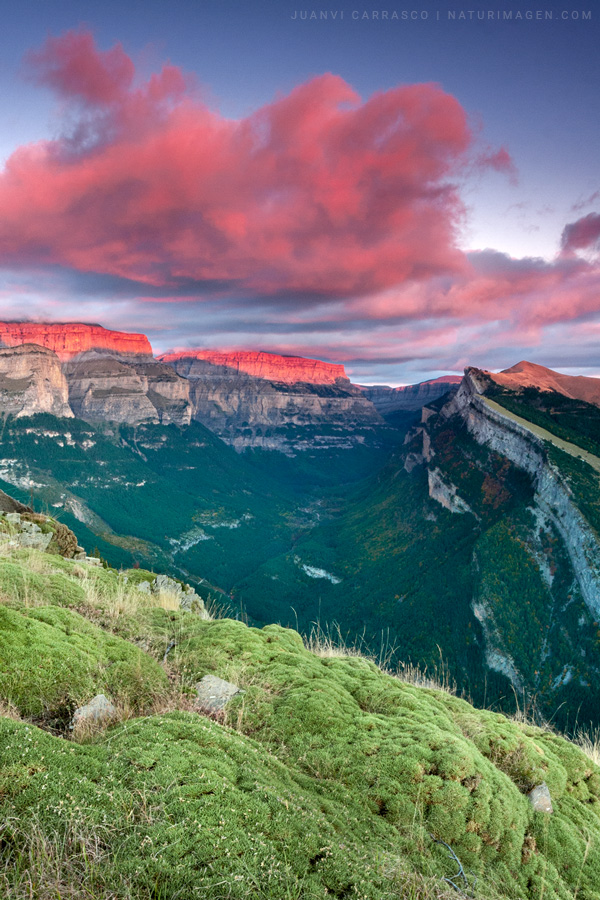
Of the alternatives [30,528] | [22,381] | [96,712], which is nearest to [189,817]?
[96,712]

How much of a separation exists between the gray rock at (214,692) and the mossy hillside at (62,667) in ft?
2.42

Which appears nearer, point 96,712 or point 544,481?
point 96,712

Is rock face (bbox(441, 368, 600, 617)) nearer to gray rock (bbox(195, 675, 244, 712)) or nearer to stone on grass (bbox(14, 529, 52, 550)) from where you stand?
gray rock (bbox(195, 675, 244, 712))

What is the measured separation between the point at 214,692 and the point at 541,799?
655cm

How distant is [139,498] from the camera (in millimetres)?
186375

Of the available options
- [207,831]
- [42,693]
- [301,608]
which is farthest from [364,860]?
[301,608]

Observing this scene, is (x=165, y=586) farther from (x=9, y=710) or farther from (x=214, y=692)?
(x=9, y=710)

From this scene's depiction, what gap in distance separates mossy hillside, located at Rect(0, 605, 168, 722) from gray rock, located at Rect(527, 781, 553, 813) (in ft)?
23.9

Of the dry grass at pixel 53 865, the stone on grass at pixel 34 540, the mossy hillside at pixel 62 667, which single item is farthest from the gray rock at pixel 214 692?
the stone on grass at pixel 34 540

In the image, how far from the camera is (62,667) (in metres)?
7.14

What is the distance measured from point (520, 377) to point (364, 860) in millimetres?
153279

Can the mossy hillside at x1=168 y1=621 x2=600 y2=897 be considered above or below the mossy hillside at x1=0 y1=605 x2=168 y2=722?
below

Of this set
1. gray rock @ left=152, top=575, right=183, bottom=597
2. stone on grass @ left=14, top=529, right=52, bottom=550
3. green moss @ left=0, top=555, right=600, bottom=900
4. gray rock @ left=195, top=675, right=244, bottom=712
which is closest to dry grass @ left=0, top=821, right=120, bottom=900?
green moss @ left=0, top=555, right=600, bottom=900

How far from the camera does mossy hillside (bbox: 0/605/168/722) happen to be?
655cm
